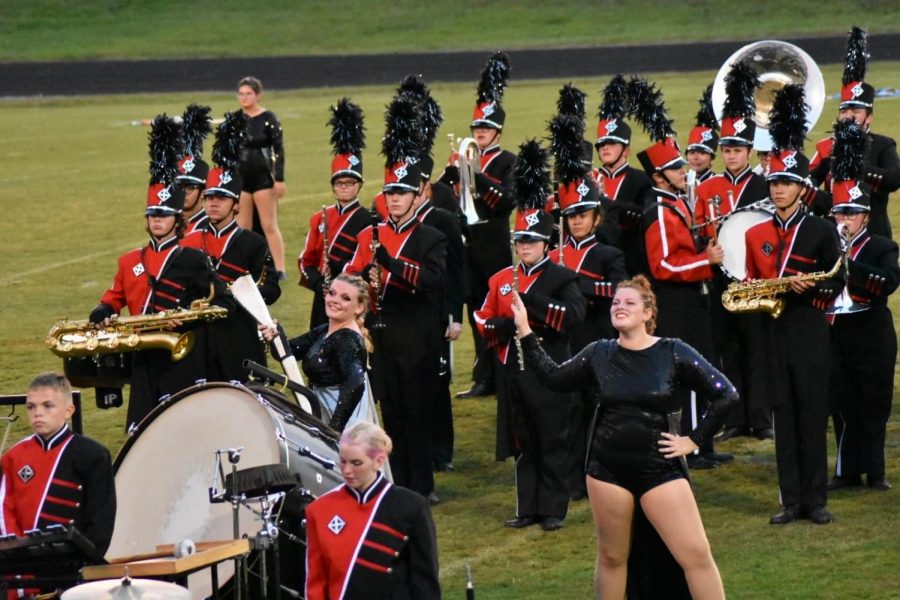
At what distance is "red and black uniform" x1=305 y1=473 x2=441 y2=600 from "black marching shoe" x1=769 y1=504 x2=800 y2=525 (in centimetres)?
315

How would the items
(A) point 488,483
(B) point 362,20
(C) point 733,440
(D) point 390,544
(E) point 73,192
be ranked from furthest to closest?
(B) point 362,20 < (E) point 73,192 < (C) point 733,440 < (A) point 488,483 < (D) point 390,544

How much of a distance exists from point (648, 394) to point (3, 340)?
8.21 meters

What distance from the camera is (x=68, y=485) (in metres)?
6.81

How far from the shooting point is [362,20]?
43.8 meters

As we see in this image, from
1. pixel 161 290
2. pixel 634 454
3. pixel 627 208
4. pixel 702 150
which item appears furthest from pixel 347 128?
pixel 634 454

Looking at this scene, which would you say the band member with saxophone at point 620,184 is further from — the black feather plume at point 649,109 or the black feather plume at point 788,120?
the black feather plume at point 788,120

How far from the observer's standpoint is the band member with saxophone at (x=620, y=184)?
1112 centimetres

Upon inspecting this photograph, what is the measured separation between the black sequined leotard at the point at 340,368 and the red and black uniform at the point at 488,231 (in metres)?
3.70

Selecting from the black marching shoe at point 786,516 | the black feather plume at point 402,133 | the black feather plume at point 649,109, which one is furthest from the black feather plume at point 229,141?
the black marching shoe at point 786,516

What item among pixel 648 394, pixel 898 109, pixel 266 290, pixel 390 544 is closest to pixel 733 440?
pixel 266 290

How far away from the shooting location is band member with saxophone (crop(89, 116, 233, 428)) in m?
9.27

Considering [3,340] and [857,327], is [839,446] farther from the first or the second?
[3,340]

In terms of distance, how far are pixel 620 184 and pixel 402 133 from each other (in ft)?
5.51

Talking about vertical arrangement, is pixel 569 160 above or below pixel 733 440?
above
